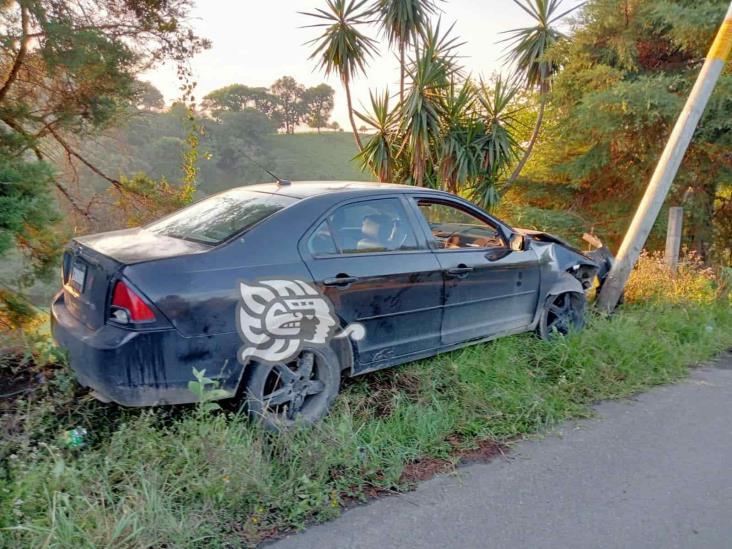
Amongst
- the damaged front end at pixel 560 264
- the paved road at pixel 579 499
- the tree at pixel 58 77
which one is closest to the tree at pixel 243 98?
the tree at pixel 58 77

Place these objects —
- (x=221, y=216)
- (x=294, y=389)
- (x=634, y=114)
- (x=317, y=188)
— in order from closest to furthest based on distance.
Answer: (x=294, y=389) < (x=221, y=216) < (x=317, y=188) < (x=634, y=114)

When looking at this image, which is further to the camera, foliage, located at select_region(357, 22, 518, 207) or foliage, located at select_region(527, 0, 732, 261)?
foliage, located at select_region(357, 22, 518, 207)

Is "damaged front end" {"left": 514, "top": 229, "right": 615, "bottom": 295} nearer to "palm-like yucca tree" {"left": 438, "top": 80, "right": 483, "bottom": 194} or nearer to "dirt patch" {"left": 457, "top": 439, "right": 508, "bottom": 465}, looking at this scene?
"dirt patch" {"left": 457, "top": 439, "right": 508, "bottom": 465}

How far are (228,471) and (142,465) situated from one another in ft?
1.38

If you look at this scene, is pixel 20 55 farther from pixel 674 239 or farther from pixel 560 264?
pixel 674 239

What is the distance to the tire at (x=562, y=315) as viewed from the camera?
5.17 meters

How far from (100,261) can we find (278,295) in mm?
987

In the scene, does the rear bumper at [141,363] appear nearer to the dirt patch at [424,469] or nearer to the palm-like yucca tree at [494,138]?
the dirt patch at [424,469]

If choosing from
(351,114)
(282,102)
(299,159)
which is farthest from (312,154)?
(351,114)

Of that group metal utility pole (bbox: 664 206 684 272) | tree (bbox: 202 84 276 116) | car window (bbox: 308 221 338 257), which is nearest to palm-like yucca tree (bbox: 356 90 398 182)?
metal utility pole (bbox: 664 206 684 272)

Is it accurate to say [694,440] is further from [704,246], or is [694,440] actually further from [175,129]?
[175,129]

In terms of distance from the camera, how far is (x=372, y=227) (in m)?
3.83

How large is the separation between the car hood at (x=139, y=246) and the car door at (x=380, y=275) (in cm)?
71

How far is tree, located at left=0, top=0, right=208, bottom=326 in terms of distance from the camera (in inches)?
257
